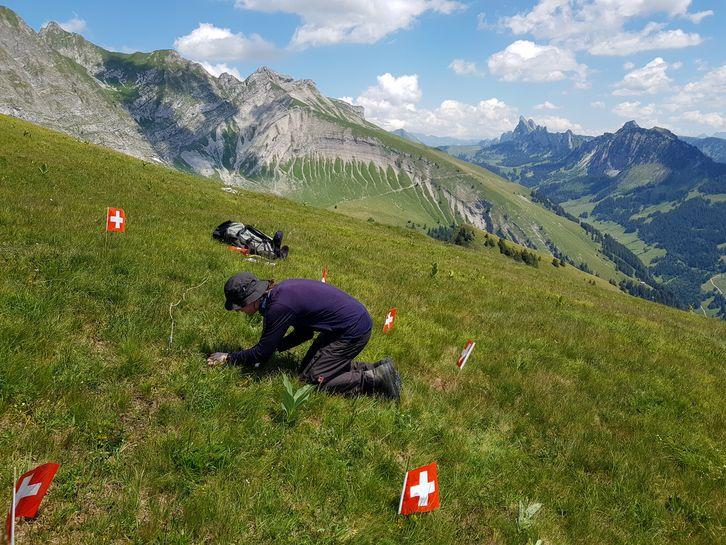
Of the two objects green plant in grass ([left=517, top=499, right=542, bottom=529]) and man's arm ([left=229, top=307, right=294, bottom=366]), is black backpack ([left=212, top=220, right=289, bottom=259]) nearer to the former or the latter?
man's arm ([left=229, top=307, right=294, bottom=366])

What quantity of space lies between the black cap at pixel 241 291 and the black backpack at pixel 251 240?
8.06m

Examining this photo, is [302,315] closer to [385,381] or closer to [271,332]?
[271,332]

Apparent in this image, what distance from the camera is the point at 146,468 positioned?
4.72 metres

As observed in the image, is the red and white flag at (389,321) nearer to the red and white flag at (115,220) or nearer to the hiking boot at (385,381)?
the hiking boot at (385,381)

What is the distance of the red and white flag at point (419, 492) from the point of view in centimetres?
491

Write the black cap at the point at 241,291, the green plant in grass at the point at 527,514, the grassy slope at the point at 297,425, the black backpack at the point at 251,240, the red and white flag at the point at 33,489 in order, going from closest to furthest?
1. the red and white flag at the point at 33,489
2. the grassy slope at the point at 297,425
3. the green plant in grass at the point at 527,514
4. the black cap at the point at 241,291
5. the black backpack at the point at 251,240

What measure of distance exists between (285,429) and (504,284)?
54.9 feet

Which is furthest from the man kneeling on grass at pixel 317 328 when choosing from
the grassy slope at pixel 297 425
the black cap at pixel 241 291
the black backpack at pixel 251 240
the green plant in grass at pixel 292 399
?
the black backpack at pixel 251 240

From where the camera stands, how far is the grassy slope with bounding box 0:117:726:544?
14.9 ft

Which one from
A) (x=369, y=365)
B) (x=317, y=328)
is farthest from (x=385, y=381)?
(x=317, y=328)

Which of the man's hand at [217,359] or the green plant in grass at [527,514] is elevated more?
the man's hand at [217,359]

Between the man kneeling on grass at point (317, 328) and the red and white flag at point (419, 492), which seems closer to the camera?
the red and white flag at point (419, 492)

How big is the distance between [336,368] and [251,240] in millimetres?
9039

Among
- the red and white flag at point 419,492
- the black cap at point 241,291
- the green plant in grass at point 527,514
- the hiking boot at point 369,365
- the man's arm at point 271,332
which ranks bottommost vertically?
the green plant in grass at point 527,514
